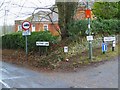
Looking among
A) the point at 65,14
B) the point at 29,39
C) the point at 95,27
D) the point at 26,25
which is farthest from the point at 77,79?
the point at 29,39

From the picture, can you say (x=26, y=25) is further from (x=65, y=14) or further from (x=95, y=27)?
(x=95, y=27)

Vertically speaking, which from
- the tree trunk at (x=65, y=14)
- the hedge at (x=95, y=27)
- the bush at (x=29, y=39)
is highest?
the tree trunk at (x=65, y=14)

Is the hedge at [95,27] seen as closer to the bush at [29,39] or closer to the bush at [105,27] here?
the bush at [105,27]

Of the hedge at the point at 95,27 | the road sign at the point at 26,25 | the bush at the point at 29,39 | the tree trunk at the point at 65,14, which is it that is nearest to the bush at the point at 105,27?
the hedge at the point at 95,27

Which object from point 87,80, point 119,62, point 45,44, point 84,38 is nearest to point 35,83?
point 87,80

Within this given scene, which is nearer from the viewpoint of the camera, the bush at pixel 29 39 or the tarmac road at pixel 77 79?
the tarmac road at pixel 77 79

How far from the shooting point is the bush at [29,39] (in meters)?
21.7

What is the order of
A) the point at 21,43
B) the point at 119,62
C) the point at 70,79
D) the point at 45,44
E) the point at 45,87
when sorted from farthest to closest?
1. the point at 21,43
2. the point at 45,44
3. the point at 119,62
4. the point at 70,79
5. the point at 45,87

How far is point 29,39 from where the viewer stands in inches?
959

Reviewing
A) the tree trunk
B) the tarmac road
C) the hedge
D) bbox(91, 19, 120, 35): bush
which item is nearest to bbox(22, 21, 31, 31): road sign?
the tree trunk

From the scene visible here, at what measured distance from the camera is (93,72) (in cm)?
1416

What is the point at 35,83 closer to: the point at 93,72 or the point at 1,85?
the point at 1,85

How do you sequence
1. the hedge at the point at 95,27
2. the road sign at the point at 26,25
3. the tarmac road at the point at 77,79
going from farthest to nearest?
the hedge at the point at 95,27 → the road sign at the point at 26,25 → the tarmac road at the point at 77,79

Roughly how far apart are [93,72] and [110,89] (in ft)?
12.6
